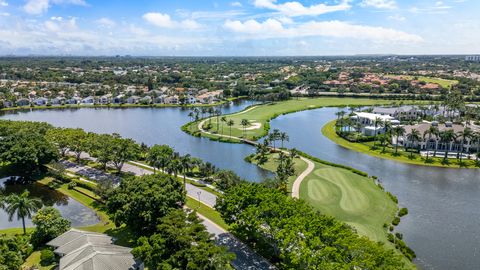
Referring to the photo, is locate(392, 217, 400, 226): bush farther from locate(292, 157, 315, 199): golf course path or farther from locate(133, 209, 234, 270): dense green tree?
locate(133, 209, 234, 270): dense green tree

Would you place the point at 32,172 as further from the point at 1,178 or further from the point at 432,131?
the point at 432,131

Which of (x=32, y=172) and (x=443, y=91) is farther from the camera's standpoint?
(x=443, y=91)

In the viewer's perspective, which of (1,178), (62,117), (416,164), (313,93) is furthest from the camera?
(313,93)

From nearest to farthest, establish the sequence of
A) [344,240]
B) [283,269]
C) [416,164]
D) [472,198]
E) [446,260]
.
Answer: [344,240] → [283,269] → [446,260] → [472,198] → [416,164]

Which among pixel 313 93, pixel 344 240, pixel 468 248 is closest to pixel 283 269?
pixel 344 240

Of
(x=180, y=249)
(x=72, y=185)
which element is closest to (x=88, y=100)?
(x=72, y=185)

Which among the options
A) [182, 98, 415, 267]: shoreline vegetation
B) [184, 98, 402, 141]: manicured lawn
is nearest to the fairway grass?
[182, 98, 415, 267]: shoreline vegetation

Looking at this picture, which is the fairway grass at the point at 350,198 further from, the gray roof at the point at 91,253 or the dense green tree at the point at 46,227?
the dense green tree at the point at 46,227
